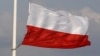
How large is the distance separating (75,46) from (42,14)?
9.81 feet

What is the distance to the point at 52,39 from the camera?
220 feet

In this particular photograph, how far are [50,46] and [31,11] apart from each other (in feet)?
8.39

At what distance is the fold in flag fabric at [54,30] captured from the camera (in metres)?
66.2

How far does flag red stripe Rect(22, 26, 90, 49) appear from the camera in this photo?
66062mm

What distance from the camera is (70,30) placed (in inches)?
2657

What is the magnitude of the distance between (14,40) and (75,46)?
163 inches

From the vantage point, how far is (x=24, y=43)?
65875 millimetres

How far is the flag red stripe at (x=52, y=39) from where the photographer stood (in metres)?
66.1

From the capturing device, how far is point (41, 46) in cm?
6600

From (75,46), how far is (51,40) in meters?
1.65

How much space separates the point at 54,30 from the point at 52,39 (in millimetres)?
703

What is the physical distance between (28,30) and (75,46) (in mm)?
3351

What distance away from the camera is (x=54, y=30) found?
221ft

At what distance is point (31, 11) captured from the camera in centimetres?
6644
